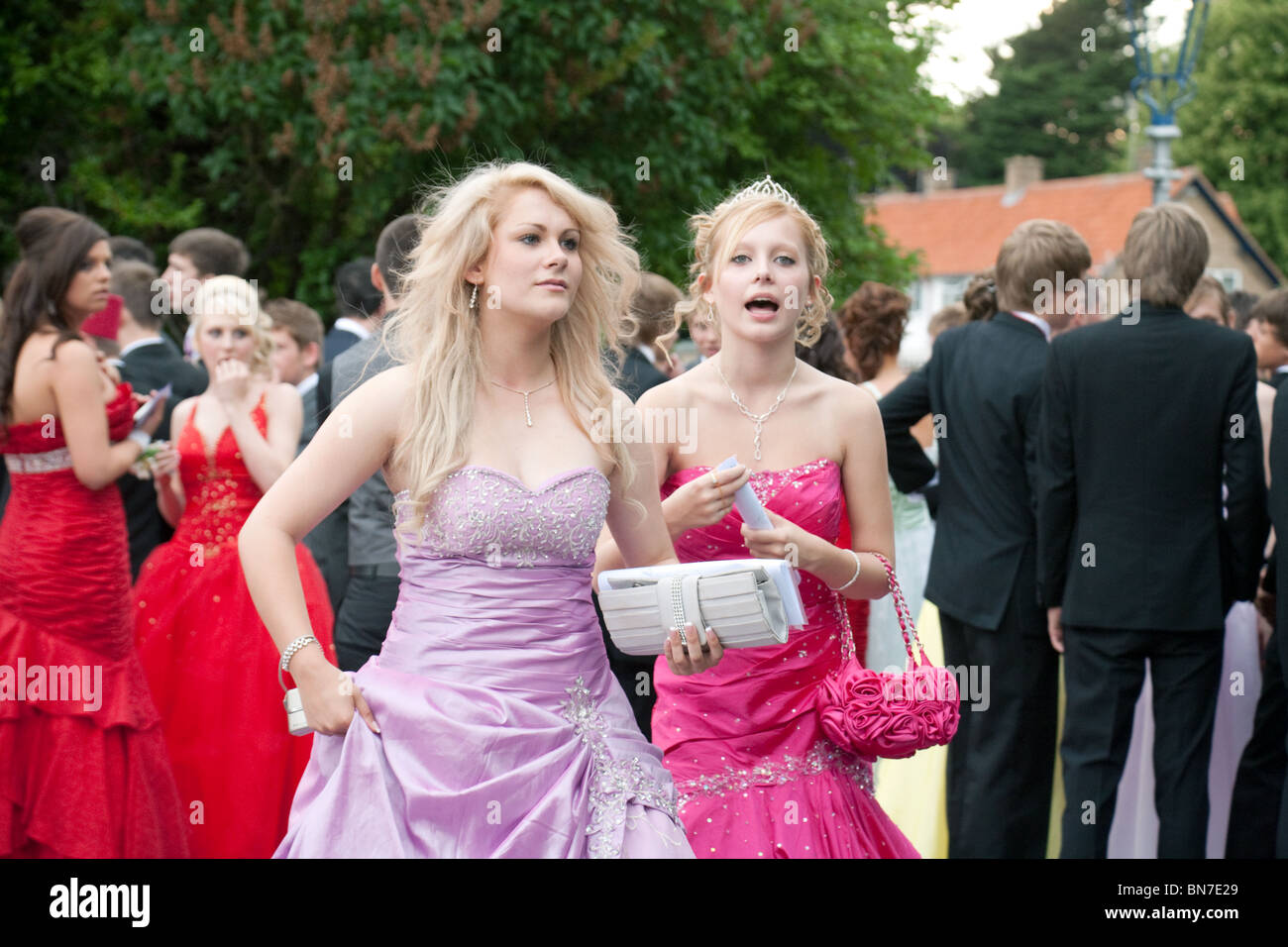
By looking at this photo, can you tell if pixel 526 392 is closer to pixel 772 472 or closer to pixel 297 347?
pixel 772 472

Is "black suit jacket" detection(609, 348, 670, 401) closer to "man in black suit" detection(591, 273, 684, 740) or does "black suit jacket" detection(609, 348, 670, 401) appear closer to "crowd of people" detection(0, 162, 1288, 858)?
"man in black suit" detection(591, 273, 684, 740)

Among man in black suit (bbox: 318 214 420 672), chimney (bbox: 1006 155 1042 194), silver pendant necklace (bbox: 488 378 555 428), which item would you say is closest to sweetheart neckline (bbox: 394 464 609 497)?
silver pendant necklace (bbox: 488 378 555 428)

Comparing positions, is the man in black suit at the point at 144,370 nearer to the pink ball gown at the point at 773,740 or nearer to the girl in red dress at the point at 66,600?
the girl in red dress at the point at 66,600

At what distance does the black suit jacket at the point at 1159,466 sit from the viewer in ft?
16.5

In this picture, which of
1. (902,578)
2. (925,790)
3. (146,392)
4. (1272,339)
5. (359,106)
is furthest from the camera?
(359,106)

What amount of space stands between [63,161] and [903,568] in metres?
11.4

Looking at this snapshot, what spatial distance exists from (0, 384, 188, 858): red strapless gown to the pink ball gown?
233 centimetres

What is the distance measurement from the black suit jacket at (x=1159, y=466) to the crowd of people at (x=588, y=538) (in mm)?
12

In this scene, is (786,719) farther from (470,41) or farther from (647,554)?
(470,41)

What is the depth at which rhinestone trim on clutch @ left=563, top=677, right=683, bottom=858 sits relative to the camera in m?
3.06

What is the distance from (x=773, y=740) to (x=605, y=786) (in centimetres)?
85

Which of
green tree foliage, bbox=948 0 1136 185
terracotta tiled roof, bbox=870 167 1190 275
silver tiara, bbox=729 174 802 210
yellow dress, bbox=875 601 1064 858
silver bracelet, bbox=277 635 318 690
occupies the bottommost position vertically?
yellow dress, bbox=875 601 1064 858

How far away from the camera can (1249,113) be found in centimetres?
4450

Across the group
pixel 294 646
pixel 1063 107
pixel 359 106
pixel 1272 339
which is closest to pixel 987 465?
pixel 1272 339
